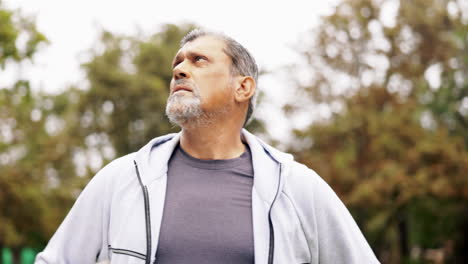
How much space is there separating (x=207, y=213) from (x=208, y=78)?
68 centimetres

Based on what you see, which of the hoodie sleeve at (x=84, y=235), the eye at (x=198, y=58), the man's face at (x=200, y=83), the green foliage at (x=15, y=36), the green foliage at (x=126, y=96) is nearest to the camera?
the hoodie sleeve at (x=84, y=235)

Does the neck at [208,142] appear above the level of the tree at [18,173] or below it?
above

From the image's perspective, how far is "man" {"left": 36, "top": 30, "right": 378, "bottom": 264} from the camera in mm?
2984

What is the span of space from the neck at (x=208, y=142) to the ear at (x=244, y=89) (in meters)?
0.18

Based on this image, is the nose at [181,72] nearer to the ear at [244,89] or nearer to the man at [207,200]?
the man at [207,200]

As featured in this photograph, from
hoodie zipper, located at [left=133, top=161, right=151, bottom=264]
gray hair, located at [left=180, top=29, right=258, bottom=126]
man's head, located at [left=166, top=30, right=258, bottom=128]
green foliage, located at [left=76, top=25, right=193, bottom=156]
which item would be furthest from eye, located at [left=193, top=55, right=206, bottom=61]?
green foliage, located at [left=76, top=25, right=193, bottom=156]

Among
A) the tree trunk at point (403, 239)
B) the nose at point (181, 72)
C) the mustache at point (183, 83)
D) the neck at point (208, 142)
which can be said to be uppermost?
the nose at point (181, 72)

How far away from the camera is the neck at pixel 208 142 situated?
11.0 feet

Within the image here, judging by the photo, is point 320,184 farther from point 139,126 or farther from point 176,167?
point 139,126

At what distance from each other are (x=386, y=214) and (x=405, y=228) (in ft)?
9.37

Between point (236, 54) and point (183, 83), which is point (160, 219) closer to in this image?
point (183, 83)

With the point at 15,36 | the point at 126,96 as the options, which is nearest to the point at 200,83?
the point at 15,36

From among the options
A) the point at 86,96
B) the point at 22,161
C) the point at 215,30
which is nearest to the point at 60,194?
the point at 22,161

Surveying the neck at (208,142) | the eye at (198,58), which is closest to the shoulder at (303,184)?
the neck at (208,142)
